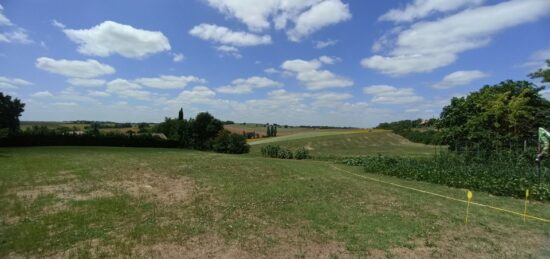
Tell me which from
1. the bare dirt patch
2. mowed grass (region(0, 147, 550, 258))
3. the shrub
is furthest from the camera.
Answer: the shrub

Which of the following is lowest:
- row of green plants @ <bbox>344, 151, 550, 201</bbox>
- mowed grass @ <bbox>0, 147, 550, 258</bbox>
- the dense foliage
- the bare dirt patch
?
mowed grass @ <bbox>0, 147, 550, 258</bbox>

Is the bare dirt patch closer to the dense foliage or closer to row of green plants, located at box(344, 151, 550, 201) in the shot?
row of green plants, located at box(344, 151, 550, 201)

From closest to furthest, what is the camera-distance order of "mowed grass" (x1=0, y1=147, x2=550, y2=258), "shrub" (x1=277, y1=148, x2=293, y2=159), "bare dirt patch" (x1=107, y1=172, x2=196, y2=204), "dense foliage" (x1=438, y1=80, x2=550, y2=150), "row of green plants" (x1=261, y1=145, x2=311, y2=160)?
"mowed grass" (x1=0, y1=147, x2=550, y2=258)
"bare dirt patch" (x1=107, y1=172, x2=196, y2=204)
"dense foliage" (x1=438, y1=80, x2=550, y2=150)
"row of green plants" (x1=261, y1=145, x2=311, y2=160)
"shrub" (x1=277, y1=148, x2=293, y2=159)

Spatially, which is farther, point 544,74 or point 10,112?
point 10,112

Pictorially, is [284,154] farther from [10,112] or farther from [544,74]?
[10,112]

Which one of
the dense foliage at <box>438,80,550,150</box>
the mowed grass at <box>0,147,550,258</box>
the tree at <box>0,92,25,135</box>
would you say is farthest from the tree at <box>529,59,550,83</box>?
the tree at <box>0,92,25,135</box>

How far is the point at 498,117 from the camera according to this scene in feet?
68.9

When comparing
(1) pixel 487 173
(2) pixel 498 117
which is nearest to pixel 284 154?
(2) pixel 498 117

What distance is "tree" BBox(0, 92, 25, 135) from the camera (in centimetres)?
4247

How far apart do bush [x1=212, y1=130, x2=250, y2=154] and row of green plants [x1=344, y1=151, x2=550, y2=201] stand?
74.3 feet

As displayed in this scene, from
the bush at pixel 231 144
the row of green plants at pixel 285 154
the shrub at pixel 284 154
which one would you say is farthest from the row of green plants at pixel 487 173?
the bush at pixel 231 144

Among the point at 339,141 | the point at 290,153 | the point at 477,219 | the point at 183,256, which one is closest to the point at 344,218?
the point at 477,219

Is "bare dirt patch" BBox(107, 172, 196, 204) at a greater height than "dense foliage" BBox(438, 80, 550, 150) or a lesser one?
lesser

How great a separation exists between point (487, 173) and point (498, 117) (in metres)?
8.76
